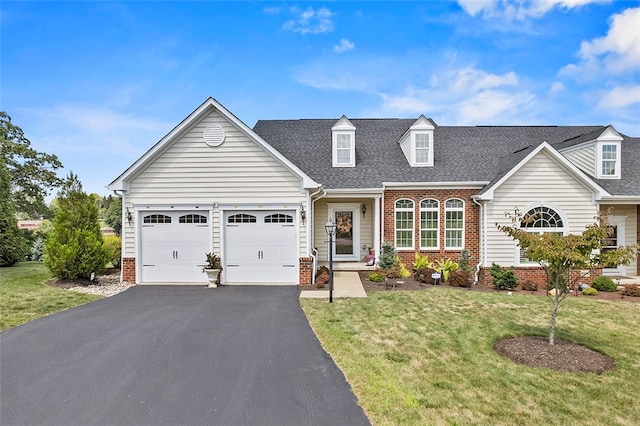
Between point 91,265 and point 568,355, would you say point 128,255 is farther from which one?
point 568,355

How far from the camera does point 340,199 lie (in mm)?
14641

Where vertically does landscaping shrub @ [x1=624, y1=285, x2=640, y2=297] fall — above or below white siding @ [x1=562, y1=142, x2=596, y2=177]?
below

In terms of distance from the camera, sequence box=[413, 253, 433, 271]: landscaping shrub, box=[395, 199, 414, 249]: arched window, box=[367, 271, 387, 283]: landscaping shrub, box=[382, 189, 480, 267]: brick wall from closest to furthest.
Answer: box=[367, 271, 387, 283]: landscaping shrub → box=[413, 253, 433, 271]: landscaping shrub → box=[382, 189, 480, 267]: brick wall → box=[395, 199, 414, 249]: arched window

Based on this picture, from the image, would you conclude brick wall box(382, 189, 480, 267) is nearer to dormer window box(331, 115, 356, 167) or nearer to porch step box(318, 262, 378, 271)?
porch step box(318, 262, 378, 271)

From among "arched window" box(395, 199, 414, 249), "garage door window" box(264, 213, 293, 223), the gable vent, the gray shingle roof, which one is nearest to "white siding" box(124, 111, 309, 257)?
the gable vent

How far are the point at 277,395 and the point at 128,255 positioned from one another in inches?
388

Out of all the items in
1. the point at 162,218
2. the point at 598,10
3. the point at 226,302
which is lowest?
the point at 226,302

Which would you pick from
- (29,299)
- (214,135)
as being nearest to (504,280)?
(214,135)

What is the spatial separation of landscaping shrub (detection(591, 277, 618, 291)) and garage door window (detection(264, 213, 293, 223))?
1162 centimetres

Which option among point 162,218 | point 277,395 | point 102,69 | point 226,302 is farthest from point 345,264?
point 102,69

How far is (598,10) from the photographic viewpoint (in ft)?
45.6

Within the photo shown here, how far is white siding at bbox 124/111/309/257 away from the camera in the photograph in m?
11.5

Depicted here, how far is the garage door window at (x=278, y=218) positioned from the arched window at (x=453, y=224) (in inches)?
274

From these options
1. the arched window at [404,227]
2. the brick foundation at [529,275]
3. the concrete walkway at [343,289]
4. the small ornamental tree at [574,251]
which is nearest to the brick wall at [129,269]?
the concrete walkway at [343,289]
